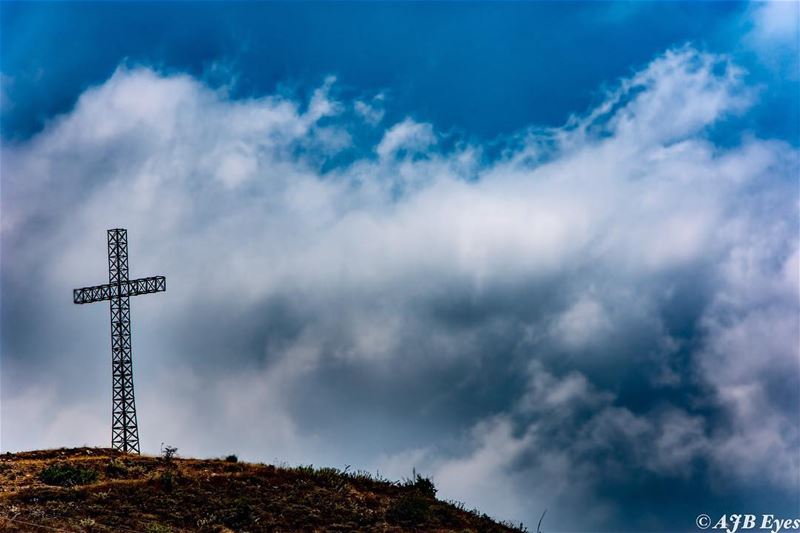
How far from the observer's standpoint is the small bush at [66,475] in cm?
3856

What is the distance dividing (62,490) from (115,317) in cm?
2082

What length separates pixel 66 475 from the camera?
1537 inches

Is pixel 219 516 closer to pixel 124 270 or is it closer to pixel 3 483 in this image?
pixel 3 483

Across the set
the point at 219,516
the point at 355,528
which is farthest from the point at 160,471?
the point at 355,528

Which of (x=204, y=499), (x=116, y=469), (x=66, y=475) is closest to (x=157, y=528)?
(x=204, y=499)

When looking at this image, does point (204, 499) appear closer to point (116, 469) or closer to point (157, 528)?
point (157, 528)

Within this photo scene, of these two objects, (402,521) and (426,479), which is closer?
(402,521)

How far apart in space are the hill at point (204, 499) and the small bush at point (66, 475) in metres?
0.04

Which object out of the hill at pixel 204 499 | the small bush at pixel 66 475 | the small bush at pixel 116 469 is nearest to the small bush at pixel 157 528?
the hill at pixel 204 499

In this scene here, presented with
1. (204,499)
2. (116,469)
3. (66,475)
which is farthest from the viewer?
(116,469)

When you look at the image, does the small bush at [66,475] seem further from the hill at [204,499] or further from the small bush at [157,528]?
the small bush at [157,528]

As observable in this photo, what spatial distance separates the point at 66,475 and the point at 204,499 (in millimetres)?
6565

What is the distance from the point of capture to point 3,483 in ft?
126

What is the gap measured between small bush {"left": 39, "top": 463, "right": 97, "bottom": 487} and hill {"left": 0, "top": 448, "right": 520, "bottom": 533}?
0.04m
